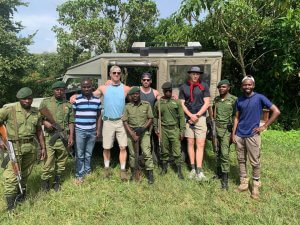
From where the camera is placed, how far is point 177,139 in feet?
16.1

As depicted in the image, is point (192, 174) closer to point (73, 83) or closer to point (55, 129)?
point (55, 129)

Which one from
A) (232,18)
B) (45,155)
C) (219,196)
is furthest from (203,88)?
(232,18)

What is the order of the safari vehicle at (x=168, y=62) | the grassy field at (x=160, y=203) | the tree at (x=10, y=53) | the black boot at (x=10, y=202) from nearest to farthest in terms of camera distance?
1. the grassy field at (x=160, y=203)
2. the black boot at (x=10, y=202)
3. the safari vehicle at (x=168, y=62)
4. the tree at (x=10, y=53)

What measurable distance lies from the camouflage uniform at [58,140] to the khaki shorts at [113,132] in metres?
0.58

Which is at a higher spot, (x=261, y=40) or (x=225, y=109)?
(x=261, y=40)

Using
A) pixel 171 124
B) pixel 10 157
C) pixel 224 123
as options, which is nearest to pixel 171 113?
pixel 171 124

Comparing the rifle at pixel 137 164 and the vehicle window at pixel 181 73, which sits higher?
the vehicle window at pixel 181 73

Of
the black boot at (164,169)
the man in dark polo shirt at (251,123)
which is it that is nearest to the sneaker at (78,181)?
the black boot at (164,169)

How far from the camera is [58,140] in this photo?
14.4ft

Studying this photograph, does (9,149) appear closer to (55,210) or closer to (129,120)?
(55,210)

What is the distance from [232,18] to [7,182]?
6373 millimetres

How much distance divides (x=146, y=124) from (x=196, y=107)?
814 millimetres

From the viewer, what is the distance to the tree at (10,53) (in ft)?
45.3

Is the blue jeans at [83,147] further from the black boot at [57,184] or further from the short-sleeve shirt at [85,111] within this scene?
the black boot at [57,184]
